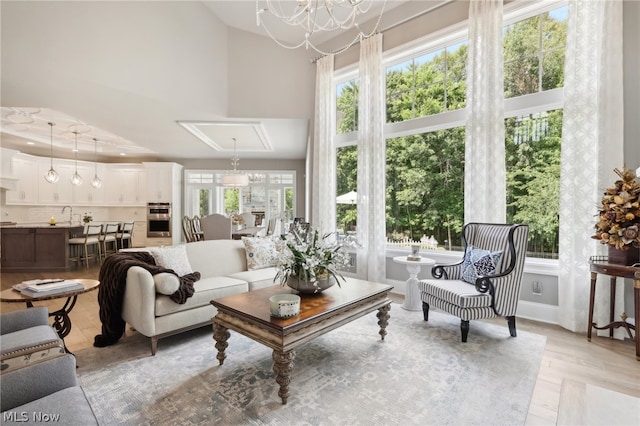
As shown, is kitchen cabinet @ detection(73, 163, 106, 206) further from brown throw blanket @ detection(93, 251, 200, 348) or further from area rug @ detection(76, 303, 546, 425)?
area rug @ detection(76, 303, 546, 425)

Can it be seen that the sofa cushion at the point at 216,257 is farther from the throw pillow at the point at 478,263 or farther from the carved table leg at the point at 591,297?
the carved table leg at the point at 591,297

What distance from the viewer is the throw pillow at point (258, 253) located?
3.87 meters

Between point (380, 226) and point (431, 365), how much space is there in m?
2.48

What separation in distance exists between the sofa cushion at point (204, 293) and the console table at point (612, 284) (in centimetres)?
337

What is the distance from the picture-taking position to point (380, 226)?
183 inches

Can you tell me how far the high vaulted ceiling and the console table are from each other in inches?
146

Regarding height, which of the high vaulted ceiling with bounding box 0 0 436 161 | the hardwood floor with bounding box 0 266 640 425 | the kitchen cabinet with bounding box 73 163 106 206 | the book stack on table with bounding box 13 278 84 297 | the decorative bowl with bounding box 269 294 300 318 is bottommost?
the hardwood floor with bounding box 0 266 640 425

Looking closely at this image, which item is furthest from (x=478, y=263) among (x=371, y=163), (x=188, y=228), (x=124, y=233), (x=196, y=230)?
(x=124, y=233)

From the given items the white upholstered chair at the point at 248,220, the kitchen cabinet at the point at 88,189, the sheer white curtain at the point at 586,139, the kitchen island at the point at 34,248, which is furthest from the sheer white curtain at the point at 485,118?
the kitchen cabinet at the point at 88,189

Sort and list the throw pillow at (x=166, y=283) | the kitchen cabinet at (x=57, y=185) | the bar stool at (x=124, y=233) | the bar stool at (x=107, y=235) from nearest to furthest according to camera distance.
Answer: the throw pillow at (x=166, y=283) → the bar stool at (x=107, y=235) → the bar stool at (x=124, y=233) → the kitchen cabinet at (x=57, y=185)

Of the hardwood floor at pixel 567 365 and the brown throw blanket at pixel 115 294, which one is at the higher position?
the brown throw blanket at pixel 115 294

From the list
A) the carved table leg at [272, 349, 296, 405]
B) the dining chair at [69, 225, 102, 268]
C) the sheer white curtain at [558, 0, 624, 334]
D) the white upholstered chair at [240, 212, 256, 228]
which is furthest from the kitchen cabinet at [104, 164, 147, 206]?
the sheer white curtain at [558, 0, 624, 334]

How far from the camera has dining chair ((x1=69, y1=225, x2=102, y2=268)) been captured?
20.3ft

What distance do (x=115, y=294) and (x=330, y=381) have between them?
2105 mm
